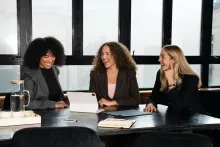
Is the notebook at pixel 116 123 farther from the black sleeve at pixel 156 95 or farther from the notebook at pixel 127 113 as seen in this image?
the black sleeve at pixel 156 95

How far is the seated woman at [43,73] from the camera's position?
8.87ft

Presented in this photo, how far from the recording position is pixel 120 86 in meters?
2.96

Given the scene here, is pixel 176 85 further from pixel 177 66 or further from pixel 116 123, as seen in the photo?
pixel 116 123

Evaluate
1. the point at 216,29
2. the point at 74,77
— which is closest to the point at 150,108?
the point at 74,77

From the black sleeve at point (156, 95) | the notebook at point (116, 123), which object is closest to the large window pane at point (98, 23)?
the black sleeve at point (156, 95)

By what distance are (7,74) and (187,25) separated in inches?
99.8

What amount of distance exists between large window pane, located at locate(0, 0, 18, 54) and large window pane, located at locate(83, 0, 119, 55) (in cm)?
86

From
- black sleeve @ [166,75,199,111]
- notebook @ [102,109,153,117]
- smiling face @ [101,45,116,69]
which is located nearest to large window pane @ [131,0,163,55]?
smiling face @ [101,45,116,69]

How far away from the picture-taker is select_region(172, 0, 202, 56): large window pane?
449 cm

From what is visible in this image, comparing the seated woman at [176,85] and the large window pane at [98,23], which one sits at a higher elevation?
the large window pane at [98,23]

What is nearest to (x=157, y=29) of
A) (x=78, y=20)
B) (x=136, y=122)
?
(x=78, y=20)

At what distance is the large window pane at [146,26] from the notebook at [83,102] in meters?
1.98

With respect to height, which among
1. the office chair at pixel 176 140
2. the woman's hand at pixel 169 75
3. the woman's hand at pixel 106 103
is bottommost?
the woman's hand at pixel 106 103

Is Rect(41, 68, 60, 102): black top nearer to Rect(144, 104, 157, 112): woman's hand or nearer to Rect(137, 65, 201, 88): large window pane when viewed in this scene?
Rect(144, 104, 157, 112): woman's hand
